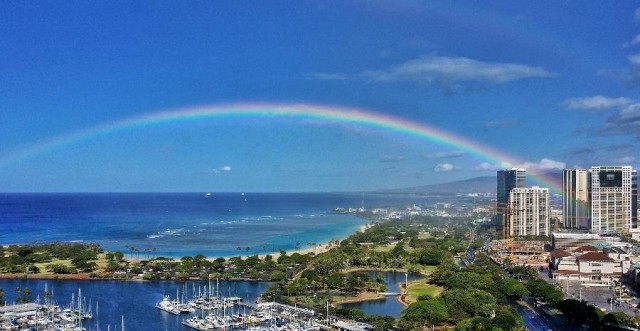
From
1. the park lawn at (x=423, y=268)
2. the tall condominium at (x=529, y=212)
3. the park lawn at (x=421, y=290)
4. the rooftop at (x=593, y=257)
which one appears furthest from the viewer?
the tall condominium at (x=529, y=212)

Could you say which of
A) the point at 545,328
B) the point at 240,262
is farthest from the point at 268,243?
the point at 545,328

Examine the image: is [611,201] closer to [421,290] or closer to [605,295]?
[605,295]

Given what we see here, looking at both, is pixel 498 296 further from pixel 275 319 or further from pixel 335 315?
pixel 275 319

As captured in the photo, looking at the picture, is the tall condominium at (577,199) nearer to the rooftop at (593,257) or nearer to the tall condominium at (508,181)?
the tall condominium at (508,181)

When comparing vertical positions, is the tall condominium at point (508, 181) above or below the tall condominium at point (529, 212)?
above

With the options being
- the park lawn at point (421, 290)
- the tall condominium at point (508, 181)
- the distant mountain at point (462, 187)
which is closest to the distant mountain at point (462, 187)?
the distant mountain at point (462, 187)

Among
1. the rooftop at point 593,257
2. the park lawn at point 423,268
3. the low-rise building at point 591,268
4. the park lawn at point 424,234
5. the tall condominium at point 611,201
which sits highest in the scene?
the tall condominium at point 611,201
